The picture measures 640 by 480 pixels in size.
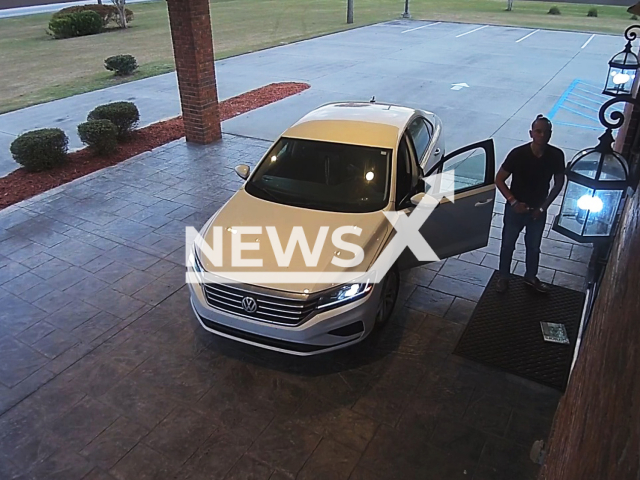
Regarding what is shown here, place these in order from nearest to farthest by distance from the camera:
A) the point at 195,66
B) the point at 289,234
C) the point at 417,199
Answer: the point at 289,234, the point at 417,199, the point at 195,66

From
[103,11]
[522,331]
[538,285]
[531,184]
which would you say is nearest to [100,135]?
[531,184]

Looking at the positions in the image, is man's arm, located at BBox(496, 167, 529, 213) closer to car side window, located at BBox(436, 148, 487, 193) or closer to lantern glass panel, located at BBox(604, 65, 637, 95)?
car side window, located at BBox(436, 148, 487, 193)

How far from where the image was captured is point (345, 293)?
13.2 ft

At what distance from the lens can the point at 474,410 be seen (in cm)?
388

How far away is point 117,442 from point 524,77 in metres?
15.4

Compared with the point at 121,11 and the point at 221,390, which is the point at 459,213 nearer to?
the point at 221,390

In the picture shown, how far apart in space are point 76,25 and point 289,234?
95.0ft

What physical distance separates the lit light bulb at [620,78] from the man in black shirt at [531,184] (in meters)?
0.89

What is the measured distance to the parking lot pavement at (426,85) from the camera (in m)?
10.8

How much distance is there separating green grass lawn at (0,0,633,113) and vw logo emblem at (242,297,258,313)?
12048 millimetres

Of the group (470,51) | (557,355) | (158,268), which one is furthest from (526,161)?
(470,51)

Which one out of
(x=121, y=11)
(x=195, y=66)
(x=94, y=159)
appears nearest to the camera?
(x=94, y=159)

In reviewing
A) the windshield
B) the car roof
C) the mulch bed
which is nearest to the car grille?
the windshield

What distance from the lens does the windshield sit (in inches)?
186
